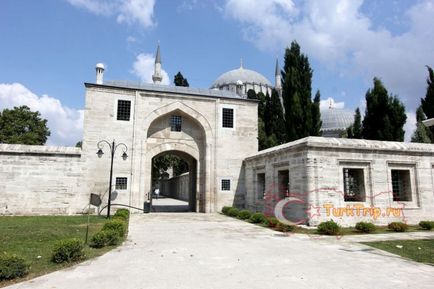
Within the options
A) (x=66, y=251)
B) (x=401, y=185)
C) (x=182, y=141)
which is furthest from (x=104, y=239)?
(x=401, y=185)

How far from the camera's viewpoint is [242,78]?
63.2 m

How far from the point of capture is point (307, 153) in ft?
44.0

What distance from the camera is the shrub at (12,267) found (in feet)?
18.7

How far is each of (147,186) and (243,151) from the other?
7053 millimetres

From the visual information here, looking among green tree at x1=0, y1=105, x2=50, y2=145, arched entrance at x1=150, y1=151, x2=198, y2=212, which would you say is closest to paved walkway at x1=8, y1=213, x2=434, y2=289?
arched entrance at x1=150, y1=151, x2=198, y2=212

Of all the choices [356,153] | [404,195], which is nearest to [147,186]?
[356,153]

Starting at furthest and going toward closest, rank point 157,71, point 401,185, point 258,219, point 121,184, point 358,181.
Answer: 1. point 157,71
2. point 121,184
3. point 401,185
4. point 258,219
5. point 358,181

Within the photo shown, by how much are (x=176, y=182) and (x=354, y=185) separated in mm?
36340

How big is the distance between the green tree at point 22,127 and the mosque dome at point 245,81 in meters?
34.1

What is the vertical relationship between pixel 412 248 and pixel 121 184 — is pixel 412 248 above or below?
below

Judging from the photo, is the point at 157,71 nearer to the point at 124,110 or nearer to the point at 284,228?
the point at 124,110

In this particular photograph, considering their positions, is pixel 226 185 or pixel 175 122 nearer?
pixel 226 185

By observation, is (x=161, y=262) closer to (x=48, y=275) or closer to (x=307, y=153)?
(x=48, y=275)

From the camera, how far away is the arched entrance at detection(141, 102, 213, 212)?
68.5ft
